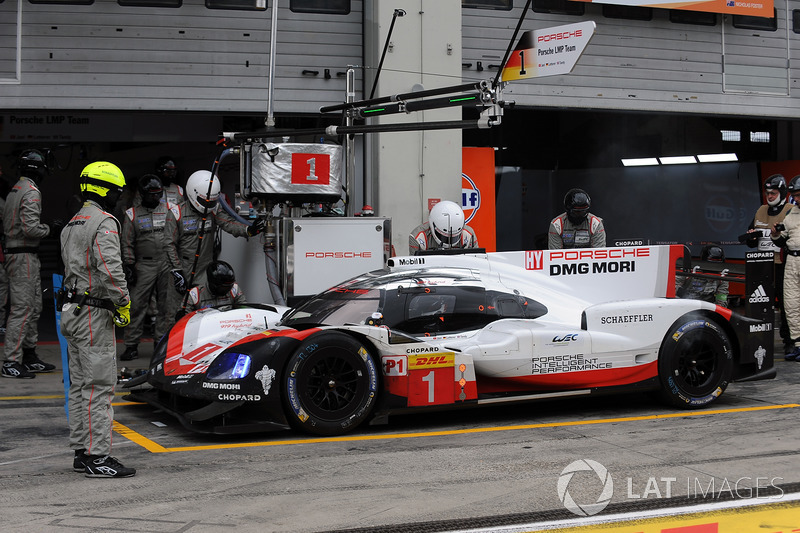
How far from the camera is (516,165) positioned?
53.8 ft

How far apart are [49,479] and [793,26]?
13741 millimetres

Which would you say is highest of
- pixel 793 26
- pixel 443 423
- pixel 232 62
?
pixel 793 26

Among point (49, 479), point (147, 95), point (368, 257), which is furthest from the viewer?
point (147, 95)

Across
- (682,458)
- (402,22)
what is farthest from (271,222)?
(682,458)

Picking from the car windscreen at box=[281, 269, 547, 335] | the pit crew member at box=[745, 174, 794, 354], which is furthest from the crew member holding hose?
the pit crew member at box=[745, 174, 794, 354]

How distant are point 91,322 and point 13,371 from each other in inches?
169

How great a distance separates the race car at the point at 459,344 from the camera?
6.77 metres

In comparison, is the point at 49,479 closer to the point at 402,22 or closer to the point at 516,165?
the point at 402,22

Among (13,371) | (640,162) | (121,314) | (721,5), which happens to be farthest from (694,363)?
(640,162)

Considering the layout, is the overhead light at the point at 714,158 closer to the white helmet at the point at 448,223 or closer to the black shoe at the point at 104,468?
the white helmet at the point at 448,223

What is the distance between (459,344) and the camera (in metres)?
7.29

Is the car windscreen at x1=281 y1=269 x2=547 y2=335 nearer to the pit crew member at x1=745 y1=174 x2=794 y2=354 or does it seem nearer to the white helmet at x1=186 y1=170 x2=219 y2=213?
the white helmet at x1=186 y1=170 x2=219 y2=213

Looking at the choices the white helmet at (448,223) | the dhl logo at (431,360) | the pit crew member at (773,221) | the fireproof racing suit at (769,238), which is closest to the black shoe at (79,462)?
the dhl logo at (431,360)

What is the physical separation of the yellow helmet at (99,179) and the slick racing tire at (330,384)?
1751 millimetres
